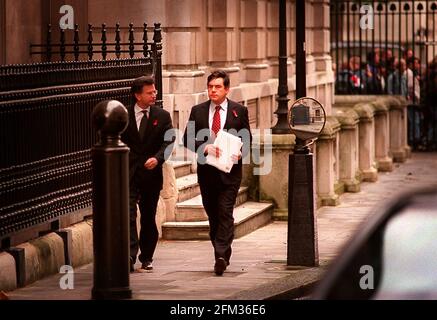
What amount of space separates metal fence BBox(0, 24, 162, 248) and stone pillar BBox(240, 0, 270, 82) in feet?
31.1

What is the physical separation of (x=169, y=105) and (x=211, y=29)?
3.17 m

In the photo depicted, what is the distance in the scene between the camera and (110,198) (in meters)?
11.5

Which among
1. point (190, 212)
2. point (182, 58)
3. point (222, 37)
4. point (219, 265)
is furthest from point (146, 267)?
point (222, 37)

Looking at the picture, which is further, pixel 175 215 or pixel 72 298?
pixel 175 215

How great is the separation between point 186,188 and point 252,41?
24.8 feet

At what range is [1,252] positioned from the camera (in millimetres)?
13398

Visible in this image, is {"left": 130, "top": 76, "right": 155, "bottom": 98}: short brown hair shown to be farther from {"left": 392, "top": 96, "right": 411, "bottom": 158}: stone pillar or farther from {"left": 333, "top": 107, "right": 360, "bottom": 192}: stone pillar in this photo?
{"left": 392, "top": 96, "right": 411, "bottom": 158}: stone pillar

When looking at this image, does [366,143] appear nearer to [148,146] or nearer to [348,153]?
[348,153]

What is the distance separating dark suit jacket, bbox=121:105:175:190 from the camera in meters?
15.0

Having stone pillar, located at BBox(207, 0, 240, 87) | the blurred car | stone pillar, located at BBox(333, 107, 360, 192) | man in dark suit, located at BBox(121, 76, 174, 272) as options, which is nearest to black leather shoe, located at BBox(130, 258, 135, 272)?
man in dark suit, located at BBox(121, 76, 174, 272)

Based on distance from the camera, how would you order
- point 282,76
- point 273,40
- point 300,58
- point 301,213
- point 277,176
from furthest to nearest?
point 273,40 → point 277,176 → point 282,76 → point 300,58 → point 301,213
